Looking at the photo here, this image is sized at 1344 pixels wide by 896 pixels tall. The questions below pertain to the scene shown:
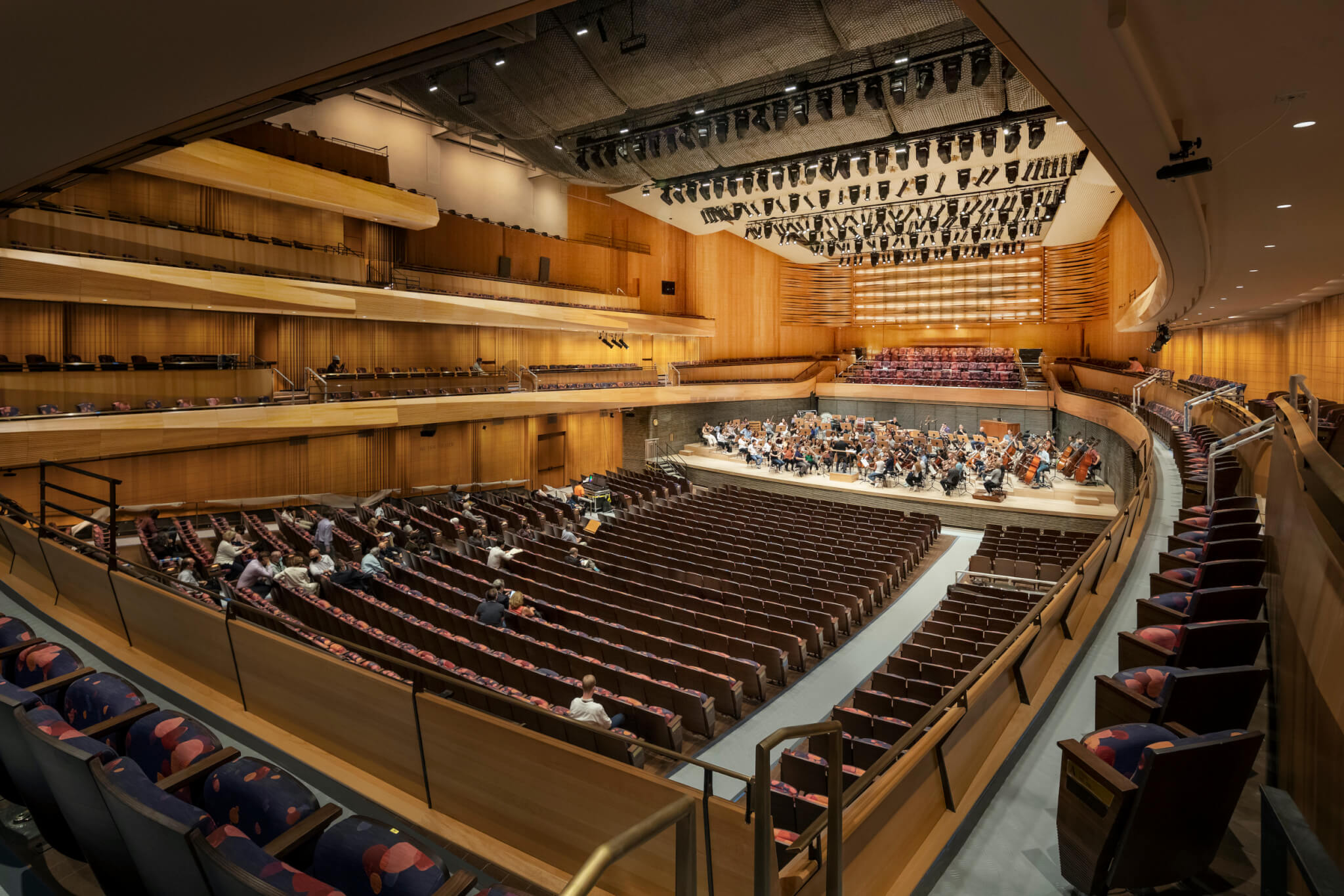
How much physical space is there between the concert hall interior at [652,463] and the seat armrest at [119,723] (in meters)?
0.06

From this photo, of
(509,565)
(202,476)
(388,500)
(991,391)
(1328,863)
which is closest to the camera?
(1328,863)

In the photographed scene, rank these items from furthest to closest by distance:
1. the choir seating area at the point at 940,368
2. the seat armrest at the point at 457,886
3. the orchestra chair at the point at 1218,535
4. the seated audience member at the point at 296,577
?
the choir seating area at the point at 940,368 → the seated audience member at the point at 296,577 → the orchestra chair at the point at 1218,535 → the seat armrest at the point at 457,886

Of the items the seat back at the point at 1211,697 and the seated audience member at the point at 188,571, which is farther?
the seated audience member at the point at 188,571

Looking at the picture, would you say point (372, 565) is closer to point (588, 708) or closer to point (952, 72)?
point (588, 708)

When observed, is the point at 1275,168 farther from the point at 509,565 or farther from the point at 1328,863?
the point at 509,565

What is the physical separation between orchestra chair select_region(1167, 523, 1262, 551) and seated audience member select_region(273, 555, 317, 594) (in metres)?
7.66

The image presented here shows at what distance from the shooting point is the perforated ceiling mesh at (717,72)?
9.70 metres

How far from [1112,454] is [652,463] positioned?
12144 mm

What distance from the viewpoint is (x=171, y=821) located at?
1568 millimetres

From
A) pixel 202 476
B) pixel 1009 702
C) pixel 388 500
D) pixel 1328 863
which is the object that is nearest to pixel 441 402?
pixel 388 500

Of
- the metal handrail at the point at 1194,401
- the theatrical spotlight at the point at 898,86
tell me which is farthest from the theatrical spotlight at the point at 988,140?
the metal handrail at the point at 1194,401

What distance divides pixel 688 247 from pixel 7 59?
23.3 meters

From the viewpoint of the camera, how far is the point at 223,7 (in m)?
2.35

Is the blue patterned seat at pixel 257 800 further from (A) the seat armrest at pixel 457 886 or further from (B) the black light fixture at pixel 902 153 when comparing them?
(B) the black light fixture at pixel 902 153
